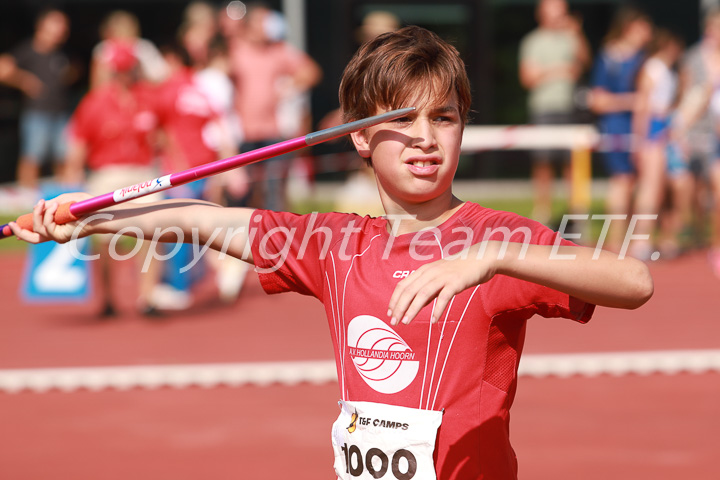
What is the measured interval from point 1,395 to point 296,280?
3.83 meters

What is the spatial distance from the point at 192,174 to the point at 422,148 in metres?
0.60

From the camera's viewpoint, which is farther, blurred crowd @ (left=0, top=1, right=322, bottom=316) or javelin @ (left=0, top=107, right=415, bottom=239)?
blurred crowd @ (left=0, top=1, right=322, bottom=316)

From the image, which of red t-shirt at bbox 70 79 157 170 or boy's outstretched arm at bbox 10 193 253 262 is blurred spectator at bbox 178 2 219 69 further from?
boy's outstretched arm at bbox 10 193 253 262

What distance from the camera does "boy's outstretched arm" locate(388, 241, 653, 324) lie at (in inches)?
74.1

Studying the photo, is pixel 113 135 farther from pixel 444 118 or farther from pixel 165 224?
pixel 444 118

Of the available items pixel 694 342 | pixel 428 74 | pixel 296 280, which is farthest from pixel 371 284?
pixel 694 342

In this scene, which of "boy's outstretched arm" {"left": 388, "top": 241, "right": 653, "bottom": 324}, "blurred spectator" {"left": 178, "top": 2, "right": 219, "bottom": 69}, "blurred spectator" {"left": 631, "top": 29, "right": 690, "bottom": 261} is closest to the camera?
"boy's outstretched arm" {"left": 388, "top": 241, "right": 653, "bottom": 324}

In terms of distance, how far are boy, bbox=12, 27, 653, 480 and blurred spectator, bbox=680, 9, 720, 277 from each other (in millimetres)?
7570

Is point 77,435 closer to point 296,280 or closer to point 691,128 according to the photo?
point 296,280

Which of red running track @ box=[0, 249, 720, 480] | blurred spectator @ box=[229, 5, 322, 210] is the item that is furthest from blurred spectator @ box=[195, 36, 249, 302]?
red running track @ box=[0, 249, 720, 480]

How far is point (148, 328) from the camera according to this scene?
7.65 meters

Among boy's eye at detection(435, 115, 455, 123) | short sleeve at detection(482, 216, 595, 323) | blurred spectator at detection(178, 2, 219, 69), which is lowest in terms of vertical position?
short sleeve at detection(482, 216, 595, 323)

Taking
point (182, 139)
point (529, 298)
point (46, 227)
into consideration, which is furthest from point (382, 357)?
point (182, 139)

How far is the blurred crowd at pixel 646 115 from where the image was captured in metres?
9.91
